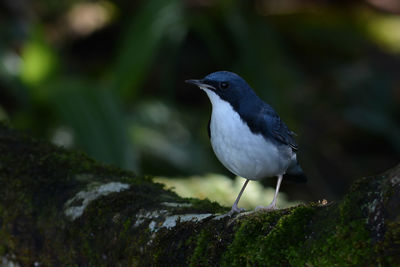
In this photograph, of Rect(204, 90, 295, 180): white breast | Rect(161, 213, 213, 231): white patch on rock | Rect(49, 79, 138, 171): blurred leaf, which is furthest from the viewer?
Rect(49, 79, 138, 171): blurred leaf

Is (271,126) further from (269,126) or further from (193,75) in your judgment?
(193,75)

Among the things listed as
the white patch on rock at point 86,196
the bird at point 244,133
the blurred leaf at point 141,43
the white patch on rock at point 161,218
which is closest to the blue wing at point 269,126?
the bird at point 244,133

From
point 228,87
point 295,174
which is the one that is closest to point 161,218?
point 228,87

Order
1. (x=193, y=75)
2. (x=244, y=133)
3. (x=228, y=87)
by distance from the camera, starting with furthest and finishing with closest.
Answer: (x=193, y=75), (x=228, y=87), (x=244, y=133)

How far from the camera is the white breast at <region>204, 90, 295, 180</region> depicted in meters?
3.39

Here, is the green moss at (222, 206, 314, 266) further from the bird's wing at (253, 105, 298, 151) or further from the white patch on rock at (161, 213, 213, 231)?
the bird's wing at (253, 105, 298, 151)

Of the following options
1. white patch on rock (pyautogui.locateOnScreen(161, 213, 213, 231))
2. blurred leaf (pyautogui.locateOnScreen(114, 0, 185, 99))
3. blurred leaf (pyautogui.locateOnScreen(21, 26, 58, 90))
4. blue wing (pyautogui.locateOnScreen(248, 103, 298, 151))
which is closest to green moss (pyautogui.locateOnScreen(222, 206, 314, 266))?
white patch on rock (pyautogui.locateOnScreen(161, 213, 213, 231))

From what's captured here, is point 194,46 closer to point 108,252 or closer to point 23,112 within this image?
point 23,112

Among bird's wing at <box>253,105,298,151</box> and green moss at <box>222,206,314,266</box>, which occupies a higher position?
bird's wing at <box>253,105,298,151</box>

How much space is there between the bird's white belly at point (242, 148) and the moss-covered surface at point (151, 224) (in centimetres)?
32

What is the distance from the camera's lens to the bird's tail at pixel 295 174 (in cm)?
411

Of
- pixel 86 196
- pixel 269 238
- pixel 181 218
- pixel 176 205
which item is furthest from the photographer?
pixel 86 196

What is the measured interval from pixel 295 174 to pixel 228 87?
3.26 ft

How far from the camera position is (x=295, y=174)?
4.19 metres
